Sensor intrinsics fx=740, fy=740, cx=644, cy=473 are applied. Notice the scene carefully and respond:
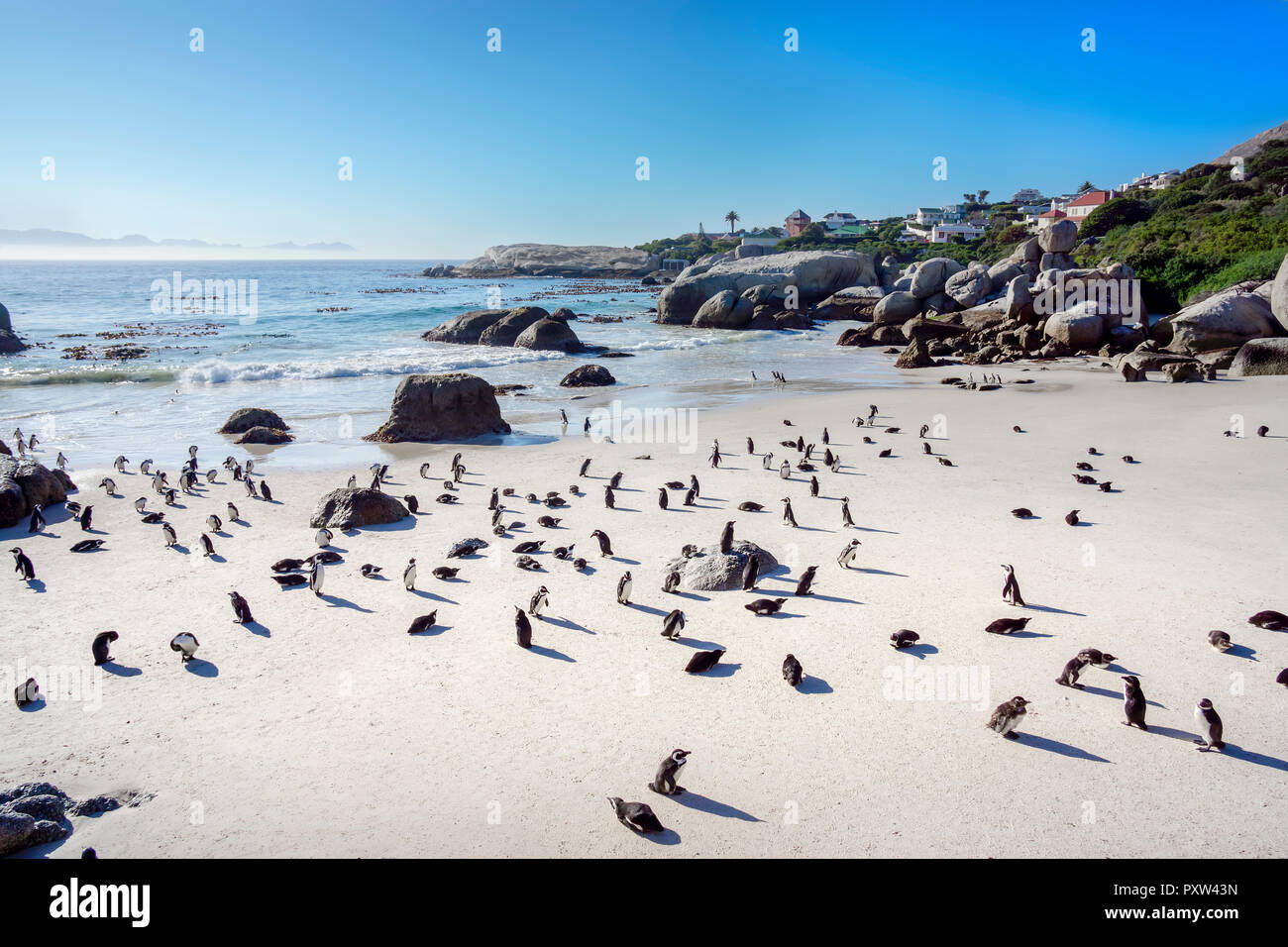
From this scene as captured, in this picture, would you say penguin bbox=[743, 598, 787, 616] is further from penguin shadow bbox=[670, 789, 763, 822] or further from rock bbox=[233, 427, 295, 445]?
rock bbox=[233, 427, 295, 445]

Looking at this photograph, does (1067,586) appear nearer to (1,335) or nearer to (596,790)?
(596,790)

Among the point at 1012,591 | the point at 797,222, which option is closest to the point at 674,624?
the point at 1012,591

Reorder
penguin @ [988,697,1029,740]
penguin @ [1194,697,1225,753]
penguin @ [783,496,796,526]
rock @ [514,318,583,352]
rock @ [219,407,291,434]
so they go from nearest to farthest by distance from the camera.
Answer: penguin @ [1194,697,1225,753]
penguin @ [988,697,1029,740]
penguin @ [783,496,796,526]
rock @ [219,407,291,434]
rock @ [514,318,583,352]

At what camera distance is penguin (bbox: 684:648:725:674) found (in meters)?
7.28

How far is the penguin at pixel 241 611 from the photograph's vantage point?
8609 mm

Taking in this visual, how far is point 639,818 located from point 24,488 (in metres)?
13.6

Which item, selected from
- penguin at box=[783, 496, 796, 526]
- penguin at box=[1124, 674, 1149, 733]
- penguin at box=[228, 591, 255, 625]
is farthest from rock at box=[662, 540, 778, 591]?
penguin at box=[228, 591, 255, 625]

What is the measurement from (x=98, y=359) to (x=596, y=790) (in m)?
41.7

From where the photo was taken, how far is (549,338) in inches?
1492

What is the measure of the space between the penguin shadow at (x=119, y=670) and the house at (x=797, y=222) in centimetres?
15663

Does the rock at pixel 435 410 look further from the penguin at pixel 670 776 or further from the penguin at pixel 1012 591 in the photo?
the penguin at pixel 670 776

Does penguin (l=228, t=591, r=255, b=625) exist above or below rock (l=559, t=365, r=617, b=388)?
below

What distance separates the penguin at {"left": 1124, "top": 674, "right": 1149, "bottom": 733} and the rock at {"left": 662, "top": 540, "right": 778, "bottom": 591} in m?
4.24
